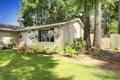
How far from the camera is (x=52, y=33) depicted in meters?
18.5

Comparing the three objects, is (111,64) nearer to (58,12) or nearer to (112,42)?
(112,42)

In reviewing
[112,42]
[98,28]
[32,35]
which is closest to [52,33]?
[32,35]

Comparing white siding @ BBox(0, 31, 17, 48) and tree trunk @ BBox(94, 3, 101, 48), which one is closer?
tree trunk @ BBox(94, 3, 101, 48)

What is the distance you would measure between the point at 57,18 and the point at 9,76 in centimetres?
2792

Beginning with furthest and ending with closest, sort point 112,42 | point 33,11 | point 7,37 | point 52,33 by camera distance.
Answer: point 33,11 → point 7,37 → point 112,42 → point 52,33

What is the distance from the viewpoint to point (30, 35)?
68.1 feet

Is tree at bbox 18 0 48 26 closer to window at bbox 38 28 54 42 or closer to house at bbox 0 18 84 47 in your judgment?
house at bbox 0 18 84 47

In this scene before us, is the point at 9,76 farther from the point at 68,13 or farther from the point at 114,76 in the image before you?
the point at 68,13

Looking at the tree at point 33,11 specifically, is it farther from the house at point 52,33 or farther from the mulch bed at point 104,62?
the mulch bed at point 104,62

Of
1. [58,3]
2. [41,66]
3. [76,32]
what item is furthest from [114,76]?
[58,3]

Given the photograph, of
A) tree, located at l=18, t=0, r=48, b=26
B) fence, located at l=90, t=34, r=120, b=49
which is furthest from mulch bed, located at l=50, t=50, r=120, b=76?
tree, located at l=18, t=0, r=48, b=26

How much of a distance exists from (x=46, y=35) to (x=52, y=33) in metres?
1.17

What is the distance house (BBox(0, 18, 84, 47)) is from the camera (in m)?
18.1

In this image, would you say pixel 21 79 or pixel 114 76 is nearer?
pixel 21 79
